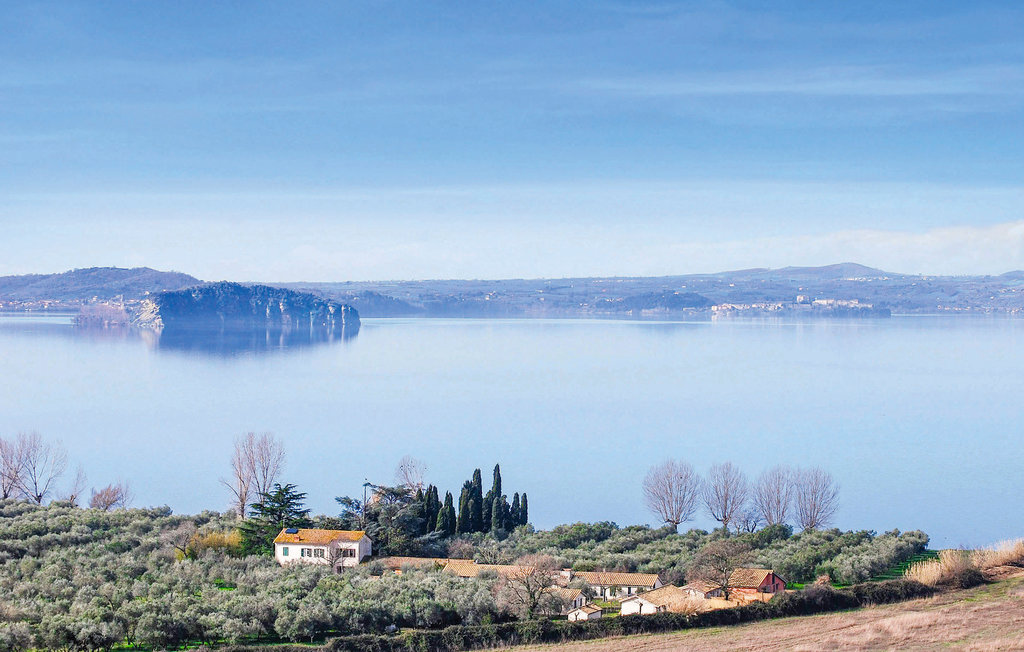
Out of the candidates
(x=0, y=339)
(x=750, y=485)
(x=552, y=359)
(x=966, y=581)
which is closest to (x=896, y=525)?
(x=750, y=485)

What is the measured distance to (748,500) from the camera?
37.5 meters

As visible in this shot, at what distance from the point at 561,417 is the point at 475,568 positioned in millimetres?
38245

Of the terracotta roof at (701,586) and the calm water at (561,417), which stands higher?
the terracotta roof at (701,586)

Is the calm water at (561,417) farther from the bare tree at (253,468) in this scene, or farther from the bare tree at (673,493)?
the bare tree at (253,468)

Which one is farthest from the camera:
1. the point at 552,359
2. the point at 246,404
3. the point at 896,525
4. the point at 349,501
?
the point at 552,359

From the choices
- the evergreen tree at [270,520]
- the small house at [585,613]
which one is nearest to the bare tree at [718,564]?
the small house at [585,613]

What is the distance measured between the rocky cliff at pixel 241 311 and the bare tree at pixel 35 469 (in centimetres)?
11454

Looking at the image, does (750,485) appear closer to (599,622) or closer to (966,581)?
(966,581)

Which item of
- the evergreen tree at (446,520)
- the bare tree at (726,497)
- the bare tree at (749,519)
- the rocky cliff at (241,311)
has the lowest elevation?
the bare tree at (749,519)

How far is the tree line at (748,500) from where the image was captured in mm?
35031

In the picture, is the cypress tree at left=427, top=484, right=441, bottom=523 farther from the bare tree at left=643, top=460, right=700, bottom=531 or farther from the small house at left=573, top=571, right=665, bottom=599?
the bare tree at left=643, top=460, right=700, bottom=531

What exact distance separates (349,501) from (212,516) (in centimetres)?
445

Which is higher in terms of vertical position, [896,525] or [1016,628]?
[1016,628]

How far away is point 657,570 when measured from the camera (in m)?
24.9
